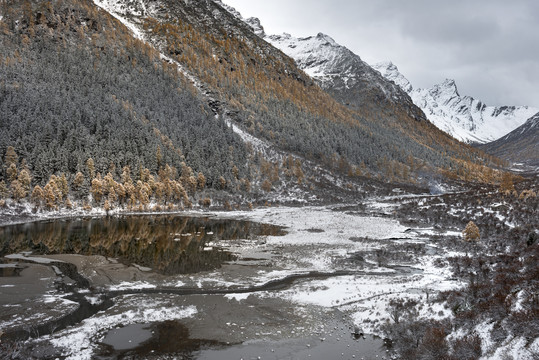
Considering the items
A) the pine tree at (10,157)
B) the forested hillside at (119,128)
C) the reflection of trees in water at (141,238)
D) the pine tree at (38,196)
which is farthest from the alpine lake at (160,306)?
the forested hillside at (119,128)

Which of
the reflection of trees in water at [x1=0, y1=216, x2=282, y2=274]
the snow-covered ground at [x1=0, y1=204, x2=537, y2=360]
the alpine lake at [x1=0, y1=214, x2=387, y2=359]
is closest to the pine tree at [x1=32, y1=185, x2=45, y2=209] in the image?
the reflection of trees in water at [x1=0, y1=216, x2=282, y2=274]

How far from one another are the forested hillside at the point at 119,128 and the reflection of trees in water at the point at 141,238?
19.5 metres

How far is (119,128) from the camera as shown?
115m

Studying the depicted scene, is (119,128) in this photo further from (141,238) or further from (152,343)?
(152,343)

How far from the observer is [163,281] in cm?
3056

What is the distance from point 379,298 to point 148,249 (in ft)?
102

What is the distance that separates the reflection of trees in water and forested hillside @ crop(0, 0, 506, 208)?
19477mm

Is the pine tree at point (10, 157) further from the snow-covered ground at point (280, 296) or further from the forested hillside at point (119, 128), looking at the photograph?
the snow-covered ground at point (280, 296)

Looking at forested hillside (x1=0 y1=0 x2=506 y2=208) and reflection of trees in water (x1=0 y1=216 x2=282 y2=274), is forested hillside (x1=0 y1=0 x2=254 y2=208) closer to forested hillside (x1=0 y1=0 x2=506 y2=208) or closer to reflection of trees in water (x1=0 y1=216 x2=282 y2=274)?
forested hillside (x1=0 y1=0 x2=506 y2=208)

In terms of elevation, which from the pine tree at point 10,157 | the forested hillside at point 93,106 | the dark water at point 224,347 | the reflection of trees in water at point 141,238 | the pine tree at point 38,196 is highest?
the forested hillside at point 93,106

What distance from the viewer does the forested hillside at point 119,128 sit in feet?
286

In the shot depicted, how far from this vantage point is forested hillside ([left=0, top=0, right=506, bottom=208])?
286ft

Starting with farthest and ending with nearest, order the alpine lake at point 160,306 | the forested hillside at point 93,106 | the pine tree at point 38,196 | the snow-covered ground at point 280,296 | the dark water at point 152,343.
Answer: the forested hillside at point 93,106 < the pine tree at point 38,196 < the snow-covered ground at point 280,296 < the alpine lake at point 160,306 < the dark water at point 152,343

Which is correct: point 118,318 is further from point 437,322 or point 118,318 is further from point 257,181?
point 257,181
